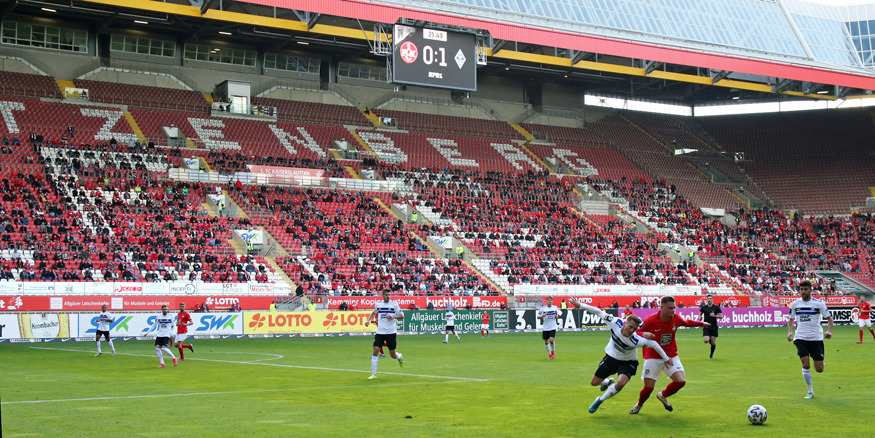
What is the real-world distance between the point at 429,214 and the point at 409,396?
142 ft

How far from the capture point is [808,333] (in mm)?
16219

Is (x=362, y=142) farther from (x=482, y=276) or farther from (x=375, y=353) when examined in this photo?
(x=375, y=353)

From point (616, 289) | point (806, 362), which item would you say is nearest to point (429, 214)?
point (616, 289)

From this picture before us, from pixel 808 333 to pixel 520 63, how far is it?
5805 cm

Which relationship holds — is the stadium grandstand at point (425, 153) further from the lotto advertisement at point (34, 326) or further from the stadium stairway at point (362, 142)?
the lotto advertisement at point (34, 326)

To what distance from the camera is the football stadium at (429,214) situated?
57.4 ft

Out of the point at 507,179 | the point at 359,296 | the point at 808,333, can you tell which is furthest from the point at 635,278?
the point at 808,333

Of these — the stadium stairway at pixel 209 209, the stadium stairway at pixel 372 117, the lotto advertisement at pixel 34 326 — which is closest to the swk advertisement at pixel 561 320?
the stadium stairway at pixel 209 209

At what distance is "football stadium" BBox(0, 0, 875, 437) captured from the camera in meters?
17.5

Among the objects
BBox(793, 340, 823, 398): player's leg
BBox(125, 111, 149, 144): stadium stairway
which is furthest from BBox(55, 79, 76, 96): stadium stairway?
BBox(793, 340, 823, 398): player's leg

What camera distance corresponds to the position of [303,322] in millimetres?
44219

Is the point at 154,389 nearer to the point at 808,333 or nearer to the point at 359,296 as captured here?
the point at 808,333

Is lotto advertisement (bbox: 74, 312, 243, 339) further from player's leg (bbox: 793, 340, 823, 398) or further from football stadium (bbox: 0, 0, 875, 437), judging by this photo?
player's leg (bbox: 793, 340, 823, 398)

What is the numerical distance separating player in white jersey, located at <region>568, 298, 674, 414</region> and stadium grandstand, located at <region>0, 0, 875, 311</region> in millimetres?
32990
